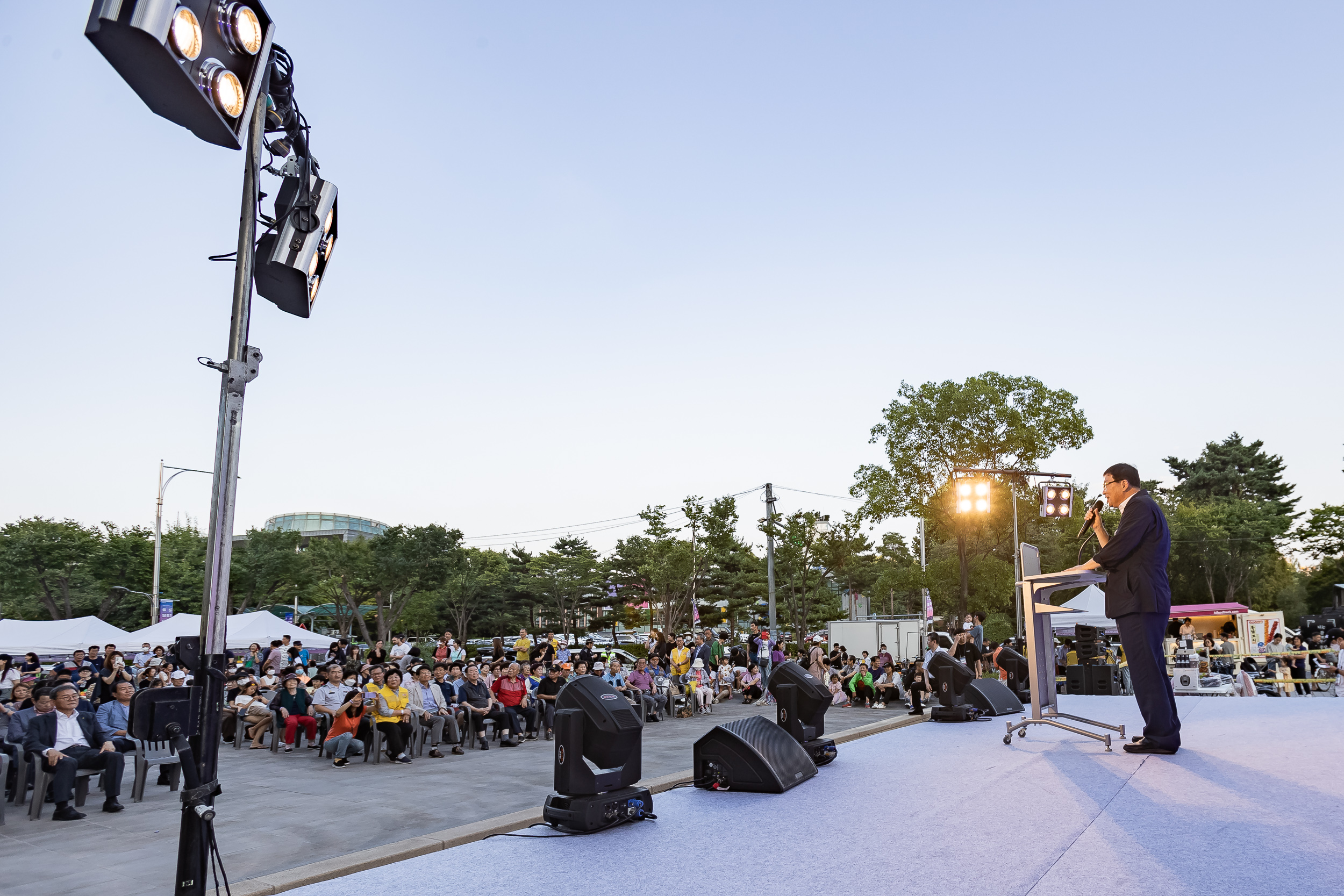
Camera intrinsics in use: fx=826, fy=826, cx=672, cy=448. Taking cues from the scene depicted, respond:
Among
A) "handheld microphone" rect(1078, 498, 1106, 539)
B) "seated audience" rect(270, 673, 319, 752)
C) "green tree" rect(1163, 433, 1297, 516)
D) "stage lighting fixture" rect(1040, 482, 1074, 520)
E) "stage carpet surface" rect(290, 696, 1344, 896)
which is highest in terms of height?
"green tree" rect(1163, 433, 1297, 516)

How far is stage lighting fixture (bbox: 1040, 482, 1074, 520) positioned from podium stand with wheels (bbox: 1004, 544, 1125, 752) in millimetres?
9096

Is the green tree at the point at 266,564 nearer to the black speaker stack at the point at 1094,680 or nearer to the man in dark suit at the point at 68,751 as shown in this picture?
the man in dark suit at the point at 68,751

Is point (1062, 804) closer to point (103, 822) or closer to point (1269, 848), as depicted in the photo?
point (1269, 848)

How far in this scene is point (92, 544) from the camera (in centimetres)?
3928

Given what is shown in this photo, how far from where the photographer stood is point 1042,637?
643 centimetres

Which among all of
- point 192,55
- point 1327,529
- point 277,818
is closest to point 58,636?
point 277,818

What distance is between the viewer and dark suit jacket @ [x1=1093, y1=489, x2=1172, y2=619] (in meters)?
5.40

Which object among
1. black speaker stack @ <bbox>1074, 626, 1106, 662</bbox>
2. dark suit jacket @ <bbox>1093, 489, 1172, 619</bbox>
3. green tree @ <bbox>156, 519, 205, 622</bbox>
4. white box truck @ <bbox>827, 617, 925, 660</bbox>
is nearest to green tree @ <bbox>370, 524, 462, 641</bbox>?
green tree @ <bbox>156, 519, 205, 622</bbox>

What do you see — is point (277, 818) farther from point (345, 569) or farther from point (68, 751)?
point (345, 569)

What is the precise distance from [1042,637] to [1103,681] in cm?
640

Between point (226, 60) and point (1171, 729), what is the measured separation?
6.55 m

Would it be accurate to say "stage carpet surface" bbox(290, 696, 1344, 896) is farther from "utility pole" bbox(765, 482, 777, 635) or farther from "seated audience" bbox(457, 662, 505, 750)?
"utility pole" bbox(765, 482, 777, 635)

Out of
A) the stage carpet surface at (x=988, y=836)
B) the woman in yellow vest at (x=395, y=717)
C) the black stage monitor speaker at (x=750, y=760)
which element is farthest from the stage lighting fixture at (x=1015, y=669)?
the woman in yellow vest at (x=395, y=717)

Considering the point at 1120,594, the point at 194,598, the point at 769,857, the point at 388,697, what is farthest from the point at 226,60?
the point at 194,598
